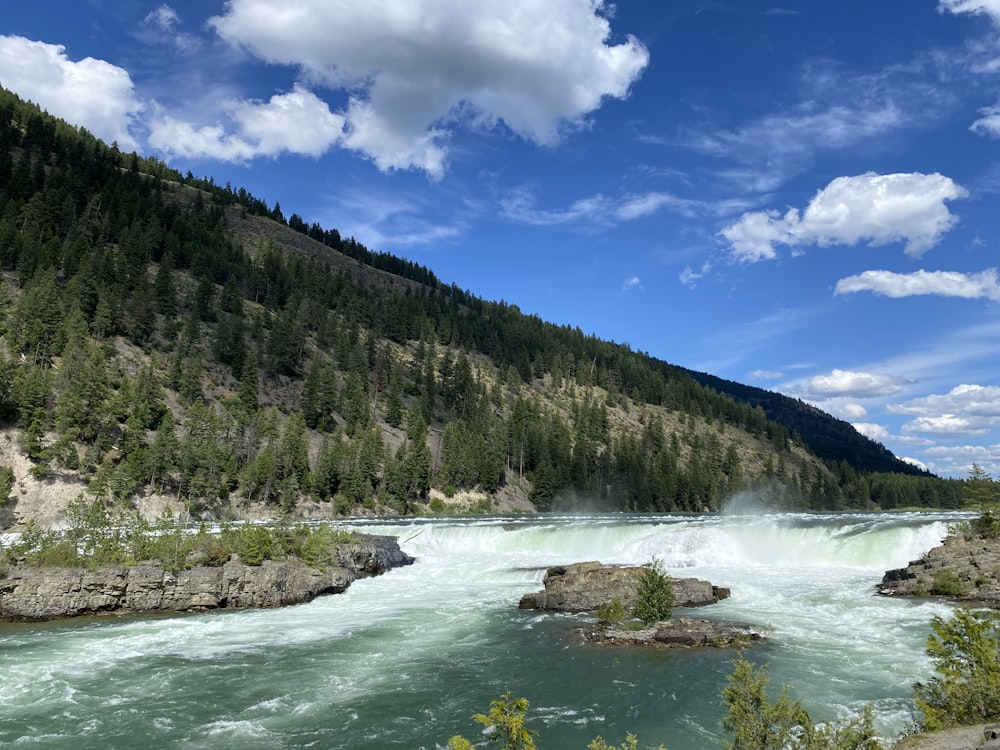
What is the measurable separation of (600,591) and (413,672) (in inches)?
507

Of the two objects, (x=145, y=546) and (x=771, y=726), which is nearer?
(x=771, y=726)

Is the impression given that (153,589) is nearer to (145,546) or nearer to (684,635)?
(145,546)

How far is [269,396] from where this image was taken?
11456 centimetres

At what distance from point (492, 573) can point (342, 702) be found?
86.0 ft

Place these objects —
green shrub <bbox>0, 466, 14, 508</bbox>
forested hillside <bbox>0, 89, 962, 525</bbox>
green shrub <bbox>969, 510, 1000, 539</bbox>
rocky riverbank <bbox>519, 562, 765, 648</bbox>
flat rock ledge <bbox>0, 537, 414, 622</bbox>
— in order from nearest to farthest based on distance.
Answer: rocky riverbank <bbox>519, 562, 765, 648</bbox> → flat rock ledge <bbox>0, 537, 414, 622</bbox> → green shrub <bbox>969, 510, 1000, 539</bbox> → green shrub <bbox>0, 466, 14, 508</bbox> → forested hillside <bbox>0, 89, 962, 525</bbox>

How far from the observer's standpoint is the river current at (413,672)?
51.0ft

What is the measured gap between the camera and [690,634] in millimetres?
23188

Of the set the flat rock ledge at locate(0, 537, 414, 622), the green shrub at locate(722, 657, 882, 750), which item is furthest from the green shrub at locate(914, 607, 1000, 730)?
the flat rock ledge at locate(0, 537, 414, 622)

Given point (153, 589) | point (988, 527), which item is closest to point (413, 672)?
point (153, 589)

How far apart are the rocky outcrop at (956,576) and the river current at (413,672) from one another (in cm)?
191

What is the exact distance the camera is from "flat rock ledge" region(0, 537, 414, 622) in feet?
90.6

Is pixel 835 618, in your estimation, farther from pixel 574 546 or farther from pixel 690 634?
pixel 574 546

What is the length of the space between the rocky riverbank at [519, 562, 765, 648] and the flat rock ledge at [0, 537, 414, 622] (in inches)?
517

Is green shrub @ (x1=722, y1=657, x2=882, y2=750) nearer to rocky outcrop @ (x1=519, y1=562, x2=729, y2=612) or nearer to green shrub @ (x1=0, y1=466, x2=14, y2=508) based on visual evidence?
rocky outcrop @ (x1=519, y1=562, x2=729, y2=612)
